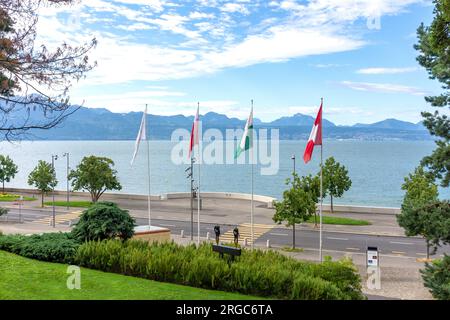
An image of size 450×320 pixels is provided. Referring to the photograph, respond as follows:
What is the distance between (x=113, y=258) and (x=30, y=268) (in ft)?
8.34

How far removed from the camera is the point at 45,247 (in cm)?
1577

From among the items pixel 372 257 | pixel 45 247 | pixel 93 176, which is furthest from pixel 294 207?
pixel 93 176

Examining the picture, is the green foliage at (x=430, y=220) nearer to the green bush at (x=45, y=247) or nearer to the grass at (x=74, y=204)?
the green bush at (x=45, y=247)

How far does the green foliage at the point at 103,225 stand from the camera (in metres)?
17.3

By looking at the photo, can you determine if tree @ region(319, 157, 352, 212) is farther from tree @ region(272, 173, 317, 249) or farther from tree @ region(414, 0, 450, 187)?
tree @ region(414, 0, 450, 187)

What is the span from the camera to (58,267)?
1405cm

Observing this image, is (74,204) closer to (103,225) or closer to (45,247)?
(103,225)

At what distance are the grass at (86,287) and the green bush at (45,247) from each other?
131 cm

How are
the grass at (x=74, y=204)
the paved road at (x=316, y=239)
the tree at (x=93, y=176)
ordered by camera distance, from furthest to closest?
the grass at (x=74, y=204)
the tree at (x=93, y=176)
the paved road at (x=316, y=239)

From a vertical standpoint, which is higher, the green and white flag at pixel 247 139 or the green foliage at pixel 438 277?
the green and white flag at pixel 247 139

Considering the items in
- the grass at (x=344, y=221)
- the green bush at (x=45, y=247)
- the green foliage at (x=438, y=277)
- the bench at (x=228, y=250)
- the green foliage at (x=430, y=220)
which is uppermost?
the green foliage at (x=430, y=220)

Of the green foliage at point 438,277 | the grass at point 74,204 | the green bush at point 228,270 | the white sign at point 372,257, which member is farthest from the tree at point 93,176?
the green foliage at point 438,277
